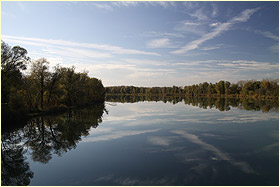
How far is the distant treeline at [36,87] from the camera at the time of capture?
3206cm

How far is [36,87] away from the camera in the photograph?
144 ft

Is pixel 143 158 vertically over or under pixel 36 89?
under

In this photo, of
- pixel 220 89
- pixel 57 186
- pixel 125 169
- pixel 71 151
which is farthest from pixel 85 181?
pixel 220 89

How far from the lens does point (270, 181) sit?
36.6 ft

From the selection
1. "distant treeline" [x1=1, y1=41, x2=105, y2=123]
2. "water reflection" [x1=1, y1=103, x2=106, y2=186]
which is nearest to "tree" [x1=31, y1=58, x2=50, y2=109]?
"distant treeline" [x1=1, y1=41, x2=105, y2=123]

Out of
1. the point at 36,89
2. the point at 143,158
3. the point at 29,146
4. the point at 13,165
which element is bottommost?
the point at 13,165

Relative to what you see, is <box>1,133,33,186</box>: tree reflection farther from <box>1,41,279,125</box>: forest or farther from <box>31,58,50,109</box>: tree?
<box>31,58,50,109</box>: tree

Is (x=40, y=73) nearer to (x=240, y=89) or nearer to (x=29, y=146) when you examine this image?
(x=29, y=146)

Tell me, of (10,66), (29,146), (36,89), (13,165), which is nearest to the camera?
(13,165)

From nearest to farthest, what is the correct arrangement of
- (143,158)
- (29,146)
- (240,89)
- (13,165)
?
(13,165) < (143,158) < (29,146) < (240,89)

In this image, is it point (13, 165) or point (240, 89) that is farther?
point (240, 89)

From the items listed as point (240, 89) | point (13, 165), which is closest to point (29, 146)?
point (13, 165)

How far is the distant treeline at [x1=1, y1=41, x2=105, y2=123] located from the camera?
3206cm

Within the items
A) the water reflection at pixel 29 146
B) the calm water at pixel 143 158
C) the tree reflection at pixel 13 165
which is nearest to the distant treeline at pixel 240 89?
the calm water at pixel 143 158
